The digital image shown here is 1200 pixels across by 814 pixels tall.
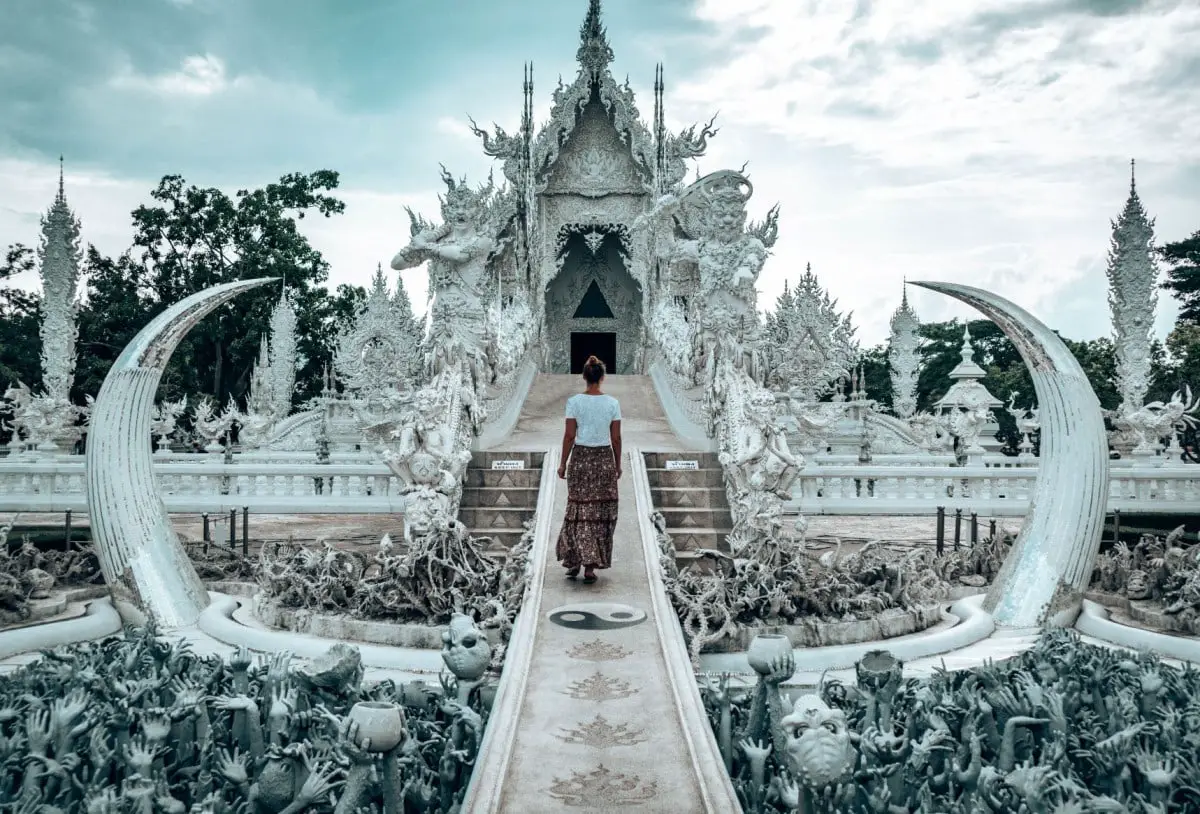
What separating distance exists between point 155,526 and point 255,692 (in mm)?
2610

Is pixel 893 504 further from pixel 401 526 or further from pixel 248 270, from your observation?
pixel 248 270

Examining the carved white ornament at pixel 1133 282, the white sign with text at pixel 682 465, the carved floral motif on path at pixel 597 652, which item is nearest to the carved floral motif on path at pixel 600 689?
the carved floral motif on path at pixel 597 652

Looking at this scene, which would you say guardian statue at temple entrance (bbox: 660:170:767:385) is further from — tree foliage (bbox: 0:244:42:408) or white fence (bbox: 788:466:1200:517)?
tree foliage (bbox: 0:244:42:408)

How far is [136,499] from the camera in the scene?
20.3ft

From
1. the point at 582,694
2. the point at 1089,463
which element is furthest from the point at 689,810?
the point at 1089,463

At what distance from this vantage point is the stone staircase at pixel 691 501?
7207 millimetres

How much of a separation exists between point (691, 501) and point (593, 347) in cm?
1193

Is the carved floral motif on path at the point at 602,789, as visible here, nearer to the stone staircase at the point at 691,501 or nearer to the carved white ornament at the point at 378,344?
the stone staircase at the point at 691,501

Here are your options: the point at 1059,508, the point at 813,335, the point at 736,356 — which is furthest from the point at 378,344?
the point at 1059,508

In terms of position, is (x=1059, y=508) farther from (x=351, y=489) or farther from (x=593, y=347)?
(x=593, y=347)

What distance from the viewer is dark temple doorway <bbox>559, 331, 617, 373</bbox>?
19266 mm

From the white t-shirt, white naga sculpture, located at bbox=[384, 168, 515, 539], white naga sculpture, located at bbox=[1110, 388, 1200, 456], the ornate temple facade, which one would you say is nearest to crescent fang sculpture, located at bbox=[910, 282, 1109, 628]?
the white t-shirt

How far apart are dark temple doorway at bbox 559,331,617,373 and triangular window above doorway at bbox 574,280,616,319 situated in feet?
1.26

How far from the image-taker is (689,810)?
3129 mm
